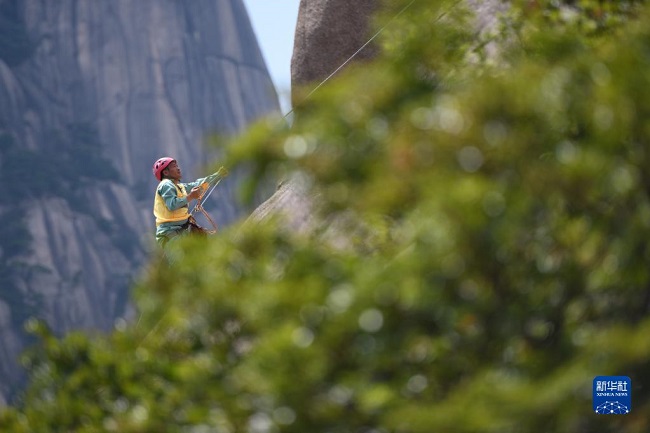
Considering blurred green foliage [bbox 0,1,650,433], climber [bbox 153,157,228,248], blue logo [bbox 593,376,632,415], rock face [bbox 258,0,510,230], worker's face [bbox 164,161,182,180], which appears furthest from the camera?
rock face [bbox 258,0,510,230]

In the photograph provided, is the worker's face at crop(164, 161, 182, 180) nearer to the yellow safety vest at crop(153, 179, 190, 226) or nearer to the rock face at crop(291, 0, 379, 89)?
the yellow safety vest at crop(153, 179, 190, 226)

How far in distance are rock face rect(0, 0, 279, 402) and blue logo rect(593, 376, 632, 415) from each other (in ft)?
215

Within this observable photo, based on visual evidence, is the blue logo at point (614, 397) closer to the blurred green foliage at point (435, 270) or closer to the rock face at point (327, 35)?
the blurred green foliage at point (435, 270)

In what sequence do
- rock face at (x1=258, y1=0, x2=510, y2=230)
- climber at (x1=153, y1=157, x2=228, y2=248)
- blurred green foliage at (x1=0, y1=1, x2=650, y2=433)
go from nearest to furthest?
blurred green foliage at (x1=0, y1=1, x2=650, y2=433) → climber at (x1=153, y1=157, x2=228, y2=248) → rock face at (x1=258, y1=0, x2=510, y2=230)

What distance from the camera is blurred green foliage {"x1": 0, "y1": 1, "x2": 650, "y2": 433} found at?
367 centimetres

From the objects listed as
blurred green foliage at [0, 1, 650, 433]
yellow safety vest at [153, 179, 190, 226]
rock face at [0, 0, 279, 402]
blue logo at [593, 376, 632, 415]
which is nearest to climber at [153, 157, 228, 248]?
yellow safety vest at [153, 179, 190, 226]

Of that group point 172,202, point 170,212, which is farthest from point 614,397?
point 170,212

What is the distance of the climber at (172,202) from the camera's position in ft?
37.2

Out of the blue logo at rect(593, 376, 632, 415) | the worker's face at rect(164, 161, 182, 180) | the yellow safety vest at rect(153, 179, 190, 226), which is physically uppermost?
the worker's face at rect(164, 161, 182, 180)

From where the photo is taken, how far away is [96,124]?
258 feet

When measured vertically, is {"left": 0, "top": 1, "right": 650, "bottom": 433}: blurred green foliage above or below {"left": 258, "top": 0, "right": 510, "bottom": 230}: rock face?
below

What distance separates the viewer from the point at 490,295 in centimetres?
398

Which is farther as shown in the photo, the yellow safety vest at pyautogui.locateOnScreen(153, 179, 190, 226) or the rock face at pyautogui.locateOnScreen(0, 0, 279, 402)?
the rock face at pyautogui.locateOnScreen(0, 0, 279, 402)

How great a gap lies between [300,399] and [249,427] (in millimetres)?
559
